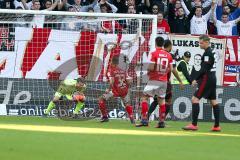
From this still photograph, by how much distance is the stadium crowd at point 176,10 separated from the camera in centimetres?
2578

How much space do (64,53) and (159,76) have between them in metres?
4.89

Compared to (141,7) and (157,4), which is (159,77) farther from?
(141,7)

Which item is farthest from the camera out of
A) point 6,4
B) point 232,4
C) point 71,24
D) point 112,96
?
point 232,4

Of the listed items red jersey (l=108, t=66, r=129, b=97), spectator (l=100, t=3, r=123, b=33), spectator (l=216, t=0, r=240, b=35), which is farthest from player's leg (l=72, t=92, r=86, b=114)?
spectator (l=216, t=0, r=240, b=35)

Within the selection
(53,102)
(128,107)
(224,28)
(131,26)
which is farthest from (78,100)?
(224,28)

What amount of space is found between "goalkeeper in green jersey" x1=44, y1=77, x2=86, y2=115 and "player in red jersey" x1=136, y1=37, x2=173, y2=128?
321 centimetres

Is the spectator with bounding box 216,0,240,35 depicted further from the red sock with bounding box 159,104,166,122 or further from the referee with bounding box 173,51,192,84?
the red sock with bounding box 159,104,166,122

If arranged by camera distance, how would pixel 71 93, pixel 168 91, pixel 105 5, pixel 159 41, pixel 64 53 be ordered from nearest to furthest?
pixel 159 41
pixel 168 91
pixel 71 93
pixel 64 53
pixel 105 5

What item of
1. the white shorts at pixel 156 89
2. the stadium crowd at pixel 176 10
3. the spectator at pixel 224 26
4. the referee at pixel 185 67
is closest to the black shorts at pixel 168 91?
the white shorts at pixel 156 89

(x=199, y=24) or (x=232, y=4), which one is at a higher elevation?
(x=232, y=4)

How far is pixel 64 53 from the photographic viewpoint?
2348 cm

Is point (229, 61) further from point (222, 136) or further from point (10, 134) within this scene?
point (10, 134)

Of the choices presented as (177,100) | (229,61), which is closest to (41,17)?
(177,100)

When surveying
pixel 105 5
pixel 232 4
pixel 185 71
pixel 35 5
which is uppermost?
pixel 232 4
